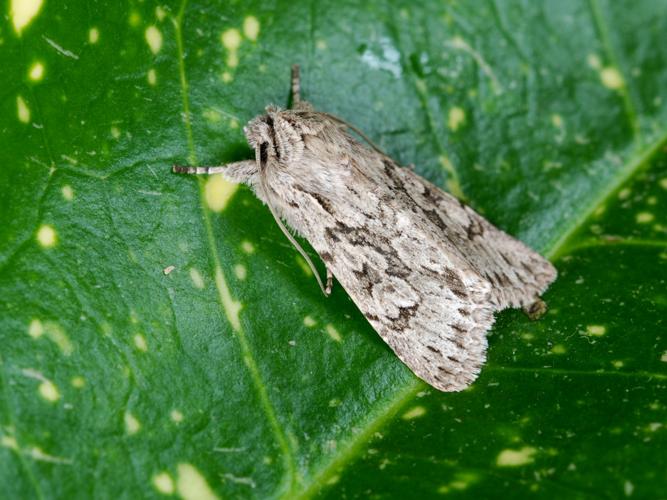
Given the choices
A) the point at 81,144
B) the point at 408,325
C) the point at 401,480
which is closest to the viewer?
the point at 401,480

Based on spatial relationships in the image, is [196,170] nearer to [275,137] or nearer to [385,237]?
[275,137]

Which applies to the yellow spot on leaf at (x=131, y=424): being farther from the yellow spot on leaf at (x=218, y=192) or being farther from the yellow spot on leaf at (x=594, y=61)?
the yellow spot on leaf at (x=594, y=61)

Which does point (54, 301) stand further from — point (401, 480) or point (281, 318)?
point (401, 480)

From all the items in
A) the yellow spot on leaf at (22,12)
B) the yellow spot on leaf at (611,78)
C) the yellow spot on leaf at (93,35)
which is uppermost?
the yellow spot on leaf at (22,12)

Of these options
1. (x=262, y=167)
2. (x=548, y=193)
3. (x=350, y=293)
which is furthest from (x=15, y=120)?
(x=548, y=193)

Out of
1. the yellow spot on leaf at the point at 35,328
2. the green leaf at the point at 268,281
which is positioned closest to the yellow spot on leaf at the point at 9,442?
the green leaf at the point at 268,281
